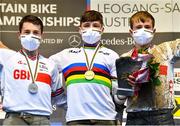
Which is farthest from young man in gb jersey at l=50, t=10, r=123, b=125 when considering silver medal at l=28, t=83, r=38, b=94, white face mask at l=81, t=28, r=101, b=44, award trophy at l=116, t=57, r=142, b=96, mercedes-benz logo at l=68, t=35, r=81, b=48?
mercedes-benz logo at l=68, t=35, r=81, b=48

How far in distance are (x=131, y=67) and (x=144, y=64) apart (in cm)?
9

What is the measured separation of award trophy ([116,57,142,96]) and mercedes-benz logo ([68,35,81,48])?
1.71 m

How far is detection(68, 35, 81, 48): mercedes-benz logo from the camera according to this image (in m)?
4.62

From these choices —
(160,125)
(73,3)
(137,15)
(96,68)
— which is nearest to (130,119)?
(160,125)

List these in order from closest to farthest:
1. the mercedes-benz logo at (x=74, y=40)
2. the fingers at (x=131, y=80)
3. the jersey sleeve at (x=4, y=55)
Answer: the fingers at (x=131, y=80) → the jersey sleeve at (x=4, y=55) → the mercedes-benz logo at (x=74, y=40)

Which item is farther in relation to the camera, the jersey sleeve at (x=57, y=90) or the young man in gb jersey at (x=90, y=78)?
the jersey sleeve at (x=57, y=90)

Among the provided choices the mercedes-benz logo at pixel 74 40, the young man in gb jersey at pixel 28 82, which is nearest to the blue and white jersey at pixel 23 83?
the young man in gb jersey at pixel 28 82

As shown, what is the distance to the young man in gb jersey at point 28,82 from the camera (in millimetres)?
2914

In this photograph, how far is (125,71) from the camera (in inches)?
115

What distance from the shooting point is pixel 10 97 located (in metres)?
2.95

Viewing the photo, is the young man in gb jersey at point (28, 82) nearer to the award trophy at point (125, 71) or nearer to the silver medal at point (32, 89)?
the silver medal at point (32, 89)

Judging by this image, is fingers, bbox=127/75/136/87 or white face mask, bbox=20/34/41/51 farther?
white face mask, bbox=20/34/41/51

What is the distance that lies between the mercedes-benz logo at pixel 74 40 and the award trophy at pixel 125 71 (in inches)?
67.2

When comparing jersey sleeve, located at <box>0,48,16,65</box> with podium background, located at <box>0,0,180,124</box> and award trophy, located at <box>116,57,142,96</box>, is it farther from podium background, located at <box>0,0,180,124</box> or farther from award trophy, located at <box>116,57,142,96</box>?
podium background, located at <box>0,0,180,124</box>
